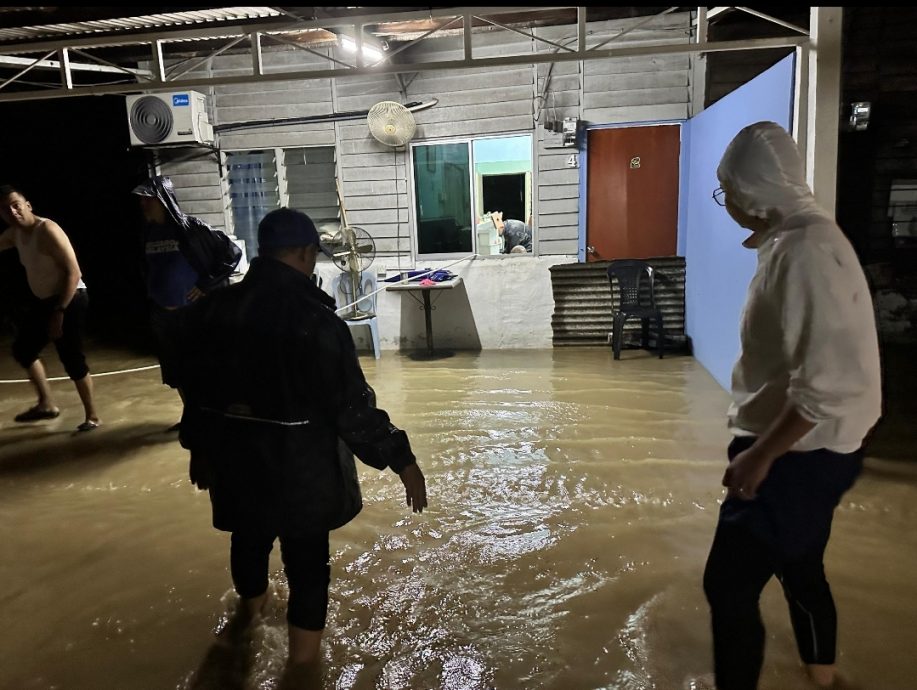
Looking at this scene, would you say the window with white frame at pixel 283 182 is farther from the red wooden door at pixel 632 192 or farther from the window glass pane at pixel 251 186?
the red wooden door at pixel 632 192

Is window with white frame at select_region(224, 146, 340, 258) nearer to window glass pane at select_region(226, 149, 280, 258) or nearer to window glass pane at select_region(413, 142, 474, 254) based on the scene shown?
window glass pane at select_region(226, 149, 280, 258)

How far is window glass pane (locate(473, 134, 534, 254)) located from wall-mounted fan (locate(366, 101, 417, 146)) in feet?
2.44

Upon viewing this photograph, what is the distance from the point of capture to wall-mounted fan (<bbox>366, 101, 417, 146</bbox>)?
6668 mm

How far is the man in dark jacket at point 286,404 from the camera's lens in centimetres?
175

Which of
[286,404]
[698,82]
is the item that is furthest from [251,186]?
[286,404]

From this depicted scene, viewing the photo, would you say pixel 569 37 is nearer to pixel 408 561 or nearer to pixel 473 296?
pixel 473 296

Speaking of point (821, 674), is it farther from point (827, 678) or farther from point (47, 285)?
point (47, 285)

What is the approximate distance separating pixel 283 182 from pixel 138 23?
234cm

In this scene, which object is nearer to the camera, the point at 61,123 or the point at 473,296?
the point at 473,296

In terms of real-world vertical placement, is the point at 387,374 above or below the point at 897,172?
below

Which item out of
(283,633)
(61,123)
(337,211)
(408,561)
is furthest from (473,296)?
(61,123)

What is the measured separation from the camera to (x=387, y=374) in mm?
6199

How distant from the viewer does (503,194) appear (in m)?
7.37

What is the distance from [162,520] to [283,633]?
1296 mm
